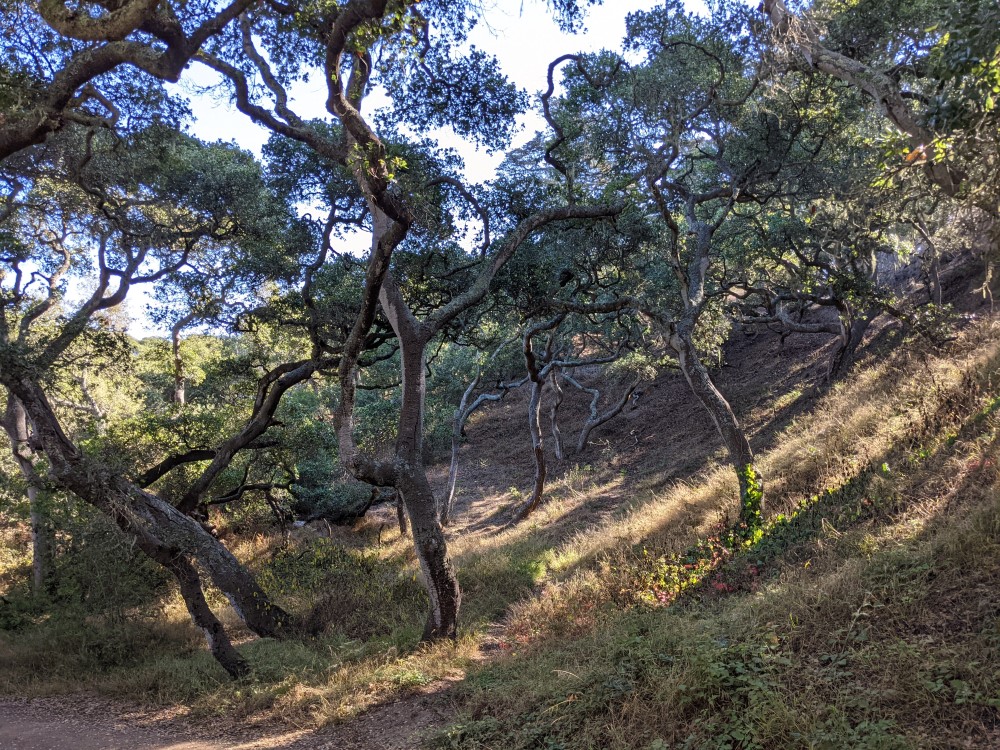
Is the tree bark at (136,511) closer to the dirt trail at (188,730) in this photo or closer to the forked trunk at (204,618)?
the forked trunk at (204,618)

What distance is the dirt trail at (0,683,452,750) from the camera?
5.47 meters

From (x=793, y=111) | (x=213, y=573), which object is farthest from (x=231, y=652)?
(x=793, y=111)

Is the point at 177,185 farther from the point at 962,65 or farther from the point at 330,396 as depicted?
the point at 330,396

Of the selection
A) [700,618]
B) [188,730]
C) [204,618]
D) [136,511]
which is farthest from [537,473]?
[188,730]

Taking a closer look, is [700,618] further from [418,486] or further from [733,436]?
[733,436]

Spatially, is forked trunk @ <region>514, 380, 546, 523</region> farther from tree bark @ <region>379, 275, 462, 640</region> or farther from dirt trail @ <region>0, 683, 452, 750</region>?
dirt trail @ <region>0, 683, 452, 750</region>

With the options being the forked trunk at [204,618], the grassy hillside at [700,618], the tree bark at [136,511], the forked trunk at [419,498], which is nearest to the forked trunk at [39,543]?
the grassy hillside at [700,618]

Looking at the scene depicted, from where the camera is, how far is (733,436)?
9.07m

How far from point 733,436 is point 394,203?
630 cm

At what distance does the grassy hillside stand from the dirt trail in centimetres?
24

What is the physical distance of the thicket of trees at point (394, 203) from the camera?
588 cm

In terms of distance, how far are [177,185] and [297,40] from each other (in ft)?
16.4

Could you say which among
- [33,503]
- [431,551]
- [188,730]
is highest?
[33,503]

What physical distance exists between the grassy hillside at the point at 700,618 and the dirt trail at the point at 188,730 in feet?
0.77
